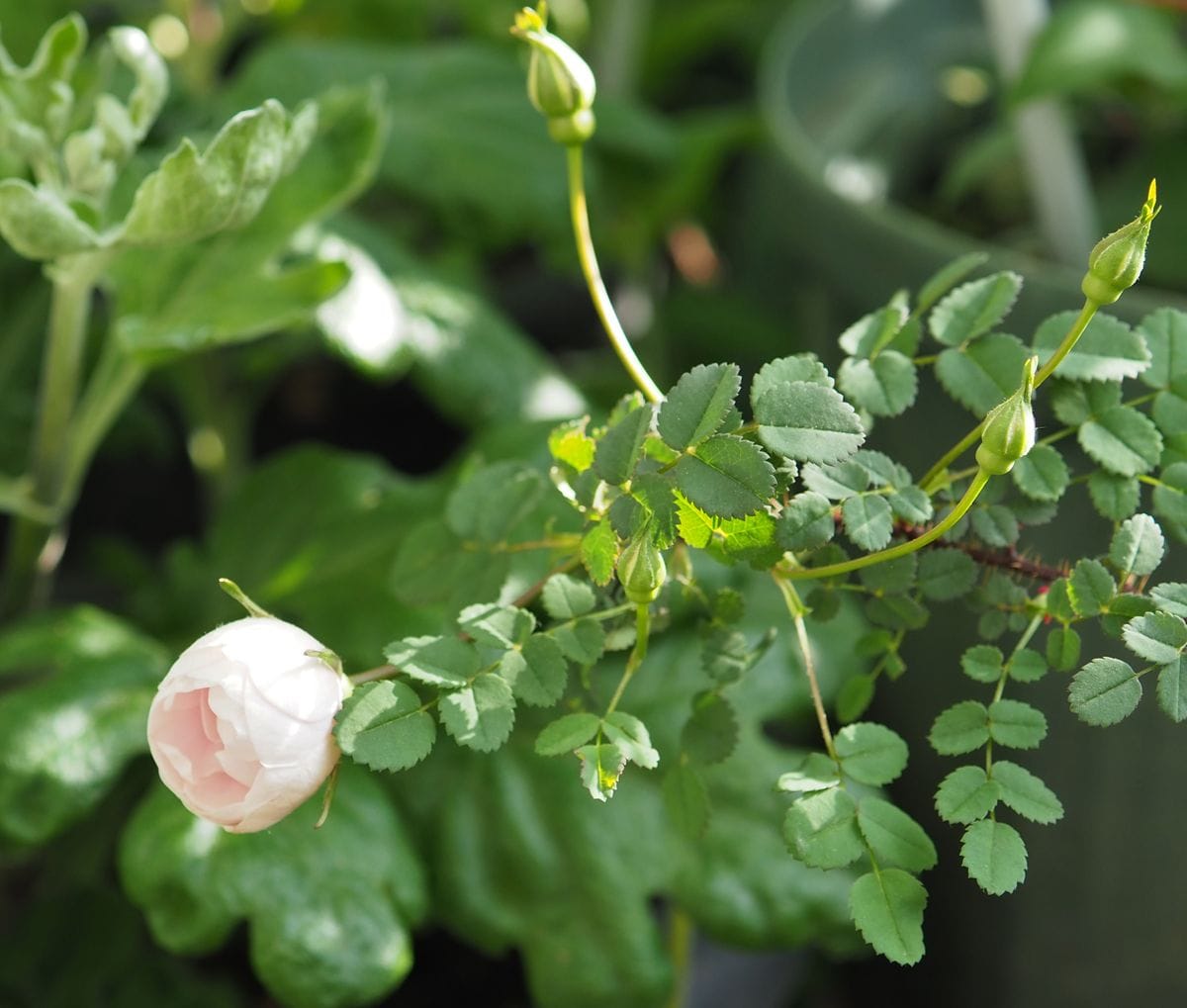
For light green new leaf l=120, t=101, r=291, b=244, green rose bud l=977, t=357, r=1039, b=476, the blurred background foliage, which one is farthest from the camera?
the blurred background foliage

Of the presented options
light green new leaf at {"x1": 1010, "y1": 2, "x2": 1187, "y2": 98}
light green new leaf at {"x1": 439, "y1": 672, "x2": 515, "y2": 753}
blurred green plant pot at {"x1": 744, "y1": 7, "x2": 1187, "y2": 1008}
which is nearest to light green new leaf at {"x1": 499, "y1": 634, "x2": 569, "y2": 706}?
light green new leaf at {"x1": 439, "y1": 672, "x2": 515, "y2": 753}

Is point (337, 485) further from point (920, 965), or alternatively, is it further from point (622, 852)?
point (920, 965)

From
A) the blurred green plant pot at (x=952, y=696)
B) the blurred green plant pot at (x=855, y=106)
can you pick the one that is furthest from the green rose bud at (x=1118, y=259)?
the blurred green plant pot at (x=855, y=106)

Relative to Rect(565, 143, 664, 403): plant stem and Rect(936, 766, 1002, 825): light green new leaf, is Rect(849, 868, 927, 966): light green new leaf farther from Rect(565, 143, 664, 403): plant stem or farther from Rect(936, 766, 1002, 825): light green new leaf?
Rect(565, 143, 664, 403): plant stem

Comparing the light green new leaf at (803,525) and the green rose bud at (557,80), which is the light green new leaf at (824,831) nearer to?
the light green new leaf at (803,525)

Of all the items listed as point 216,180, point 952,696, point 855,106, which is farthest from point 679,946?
point 855,106

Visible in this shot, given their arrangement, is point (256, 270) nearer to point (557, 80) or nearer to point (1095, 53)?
point (557, 80)

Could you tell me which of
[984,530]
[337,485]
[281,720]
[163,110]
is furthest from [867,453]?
[163,110]

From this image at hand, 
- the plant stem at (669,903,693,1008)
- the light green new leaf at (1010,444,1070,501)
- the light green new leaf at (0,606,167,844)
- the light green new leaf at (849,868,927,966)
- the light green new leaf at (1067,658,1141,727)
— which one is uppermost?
the light green new leaf at (1010,444,1070,501)
